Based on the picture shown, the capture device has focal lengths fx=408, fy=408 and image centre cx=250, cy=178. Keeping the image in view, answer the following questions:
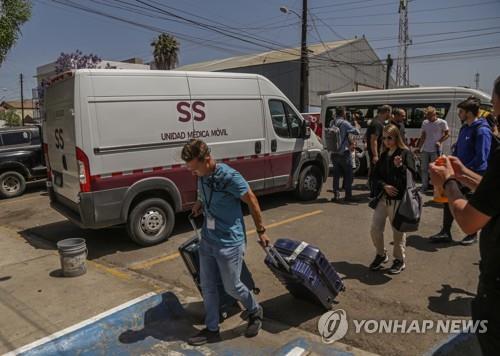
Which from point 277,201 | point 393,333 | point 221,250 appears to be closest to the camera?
point 221,250

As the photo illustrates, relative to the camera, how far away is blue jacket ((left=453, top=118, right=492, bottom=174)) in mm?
5156

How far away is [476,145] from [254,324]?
367 centimetres

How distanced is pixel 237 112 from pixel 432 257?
386 cm

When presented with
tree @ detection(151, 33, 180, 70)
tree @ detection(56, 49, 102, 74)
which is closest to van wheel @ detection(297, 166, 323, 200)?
tree @ detection(56, 49, 102, 74)

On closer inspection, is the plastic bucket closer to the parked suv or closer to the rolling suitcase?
the rolling suitcase

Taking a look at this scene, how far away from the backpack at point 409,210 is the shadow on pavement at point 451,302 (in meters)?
0.74

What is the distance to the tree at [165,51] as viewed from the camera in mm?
35688

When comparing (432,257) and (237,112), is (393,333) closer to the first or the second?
(432,257)

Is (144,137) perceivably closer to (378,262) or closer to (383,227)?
(383,227)

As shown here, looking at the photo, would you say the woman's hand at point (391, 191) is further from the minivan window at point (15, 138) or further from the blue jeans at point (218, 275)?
the minivan window at point (15, 138)

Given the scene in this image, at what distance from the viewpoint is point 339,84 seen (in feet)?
120

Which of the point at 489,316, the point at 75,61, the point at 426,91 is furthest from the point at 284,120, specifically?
the point at 75,61

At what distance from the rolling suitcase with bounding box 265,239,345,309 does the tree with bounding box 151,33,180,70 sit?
34.2m

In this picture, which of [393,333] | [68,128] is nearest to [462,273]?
[393,333]
